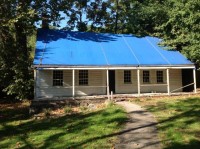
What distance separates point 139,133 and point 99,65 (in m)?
11.3

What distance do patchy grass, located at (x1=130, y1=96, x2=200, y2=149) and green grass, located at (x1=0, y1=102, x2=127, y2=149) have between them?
6.51ft

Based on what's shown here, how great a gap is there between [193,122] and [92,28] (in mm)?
30214

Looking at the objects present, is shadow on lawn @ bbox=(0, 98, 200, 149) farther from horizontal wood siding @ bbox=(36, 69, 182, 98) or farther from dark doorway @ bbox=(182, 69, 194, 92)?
dark doorway @ bbox=(182, 69, 194, 92)

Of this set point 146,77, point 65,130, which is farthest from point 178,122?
point 146,77

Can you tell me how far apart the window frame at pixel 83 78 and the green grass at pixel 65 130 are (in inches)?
263

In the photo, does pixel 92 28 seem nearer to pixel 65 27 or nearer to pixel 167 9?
pixel 65 27

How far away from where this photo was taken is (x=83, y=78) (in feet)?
85.3

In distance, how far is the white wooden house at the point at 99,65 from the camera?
23.6 m

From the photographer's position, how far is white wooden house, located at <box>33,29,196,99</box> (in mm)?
23594

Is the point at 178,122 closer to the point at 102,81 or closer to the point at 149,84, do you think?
the point at 102,81

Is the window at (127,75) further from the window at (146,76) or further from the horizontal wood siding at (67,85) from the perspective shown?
the horizontal wood siding at (67,85)

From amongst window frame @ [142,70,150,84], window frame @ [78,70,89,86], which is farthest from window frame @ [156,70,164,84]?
window frame @ [78,70,89,86]

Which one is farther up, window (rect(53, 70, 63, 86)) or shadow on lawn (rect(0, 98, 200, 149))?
window (rect(53, 70, 63, 86))

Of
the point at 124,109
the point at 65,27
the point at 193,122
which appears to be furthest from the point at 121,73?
the point at 65,27
